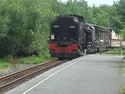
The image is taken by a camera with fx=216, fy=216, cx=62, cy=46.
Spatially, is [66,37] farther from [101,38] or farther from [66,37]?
[101,38]

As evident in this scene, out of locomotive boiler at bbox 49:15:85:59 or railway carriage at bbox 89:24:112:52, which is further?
railway carriage at bbox 89:24:112:52

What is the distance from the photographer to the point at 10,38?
22.0m

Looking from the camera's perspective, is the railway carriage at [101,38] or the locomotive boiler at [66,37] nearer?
the locomotive boiler at [66,37]

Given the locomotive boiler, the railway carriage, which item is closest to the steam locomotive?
the locomotive boiler

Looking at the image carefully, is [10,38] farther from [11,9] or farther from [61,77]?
[61,77]

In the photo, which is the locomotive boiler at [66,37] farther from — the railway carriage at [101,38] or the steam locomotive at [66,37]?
the railway carriage at [101,38]

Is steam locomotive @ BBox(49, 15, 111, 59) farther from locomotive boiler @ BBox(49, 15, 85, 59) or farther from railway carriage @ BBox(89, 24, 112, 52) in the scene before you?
railway carriage @ BBox(89, 24, 112, 52)

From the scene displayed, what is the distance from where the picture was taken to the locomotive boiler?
67.5 ft

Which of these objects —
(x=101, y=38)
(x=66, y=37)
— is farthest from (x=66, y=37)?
(x=101, y=38)

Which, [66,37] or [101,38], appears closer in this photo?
[66,37]

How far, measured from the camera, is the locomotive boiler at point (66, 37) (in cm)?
2058

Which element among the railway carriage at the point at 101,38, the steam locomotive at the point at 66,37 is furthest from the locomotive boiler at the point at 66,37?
the railway carriage at the point at 101,38

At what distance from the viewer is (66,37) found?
21.1 meters

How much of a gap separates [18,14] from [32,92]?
15642mm
